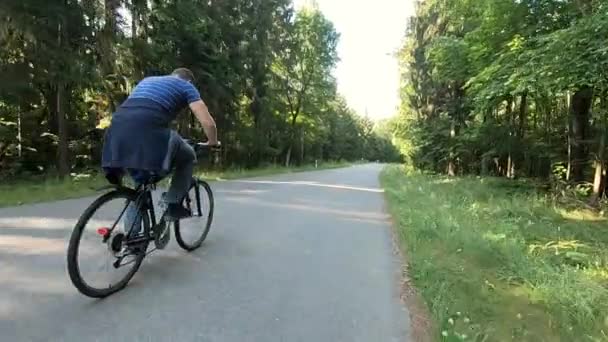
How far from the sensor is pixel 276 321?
11.2ft

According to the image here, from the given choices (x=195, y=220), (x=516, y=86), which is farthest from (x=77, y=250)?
(x=516, y=86)

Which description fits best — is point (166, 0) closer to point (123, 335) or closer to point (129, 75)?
point (129, 75)

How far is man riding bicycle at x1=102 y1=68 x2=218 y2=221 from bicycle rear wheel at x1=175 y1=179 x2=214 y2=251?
1013mm

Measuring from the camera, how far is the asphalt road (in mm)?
3131

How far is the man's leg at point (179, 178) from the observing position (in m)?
4.38

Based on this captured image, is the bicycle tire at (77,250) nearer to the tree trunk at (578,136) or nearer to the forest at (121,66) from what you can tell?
the forest at (121,66)

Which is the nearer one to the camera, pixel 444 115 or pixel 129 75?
pixel 129 75

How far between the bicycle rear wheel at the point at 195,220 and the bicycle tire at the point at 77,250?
100cm

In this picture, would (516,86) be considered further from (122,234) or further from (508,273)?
(122,234)

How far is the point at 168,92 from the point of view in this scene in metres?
3.95

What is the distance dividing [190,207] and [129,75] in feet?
44.6

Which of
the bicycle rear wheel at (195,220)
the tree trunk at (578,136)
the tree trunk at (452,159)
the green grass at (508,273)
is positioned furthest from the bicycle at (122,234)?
the tree trunk at (452,159)

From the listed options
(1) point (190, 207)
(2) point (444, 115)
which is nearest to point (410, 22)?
(2) point (444, 115)

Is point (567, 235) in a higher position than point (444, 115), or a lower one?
A: lower
